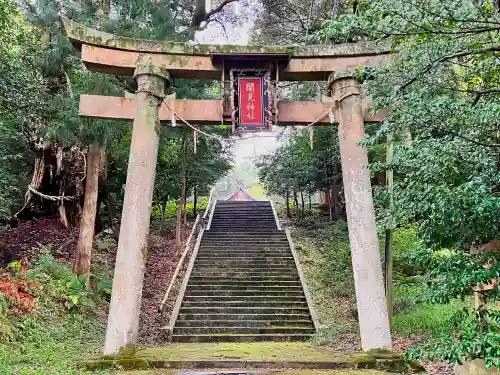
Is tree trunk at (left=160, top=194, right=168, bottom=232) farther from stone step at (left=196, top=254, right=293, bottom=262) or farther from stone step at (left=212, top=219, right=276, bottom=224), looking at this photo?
stone step at (left=196, top=254, right=293, bottom=262)

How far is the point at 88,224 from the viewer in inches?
388

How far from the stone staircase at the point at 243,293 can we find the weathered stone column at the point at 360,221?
8.68ft

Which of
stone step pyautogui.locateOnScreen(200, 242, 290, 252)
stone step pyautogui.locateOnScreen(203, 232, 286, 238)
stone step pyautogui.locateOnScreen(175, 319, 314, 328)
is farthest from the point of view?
stone step pyautogui.locateOnScreen(203, 232, 286, 238)

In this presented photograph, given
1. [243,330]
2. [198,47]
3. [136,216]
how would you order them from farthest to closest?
[243,330]
[198,47]
[136,216]

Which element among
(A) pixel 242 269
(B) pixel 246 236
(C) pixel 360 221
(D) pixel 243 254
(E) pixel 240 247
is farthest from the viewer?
(B) pixel 246 236

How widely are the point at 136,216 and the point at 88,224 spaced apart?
3.70m

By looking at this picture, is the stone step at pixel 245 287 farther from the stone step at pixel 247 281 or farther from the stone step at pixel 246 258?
the stone step at pixel 246 258

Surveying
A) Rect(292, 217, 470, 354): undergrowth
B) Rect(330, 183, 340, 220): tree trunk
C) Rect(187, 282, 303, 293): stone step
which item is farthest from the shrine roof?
Rect(330, 183, 340, 220): tree trunk

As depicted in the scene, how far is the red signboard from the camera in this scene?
7.63m

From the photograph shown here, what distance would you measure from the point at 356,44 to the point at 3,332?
24.2 ft

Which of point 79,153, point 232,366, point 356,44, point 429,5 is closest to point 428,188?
point 429,5

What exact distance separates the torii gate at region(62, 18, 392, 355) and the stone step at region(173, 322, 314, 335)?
274 centimetres

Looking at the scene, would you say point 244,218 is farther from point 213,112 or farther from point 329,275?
point 213,112

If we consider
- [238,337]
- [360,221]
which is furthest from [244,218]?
[360,221]
